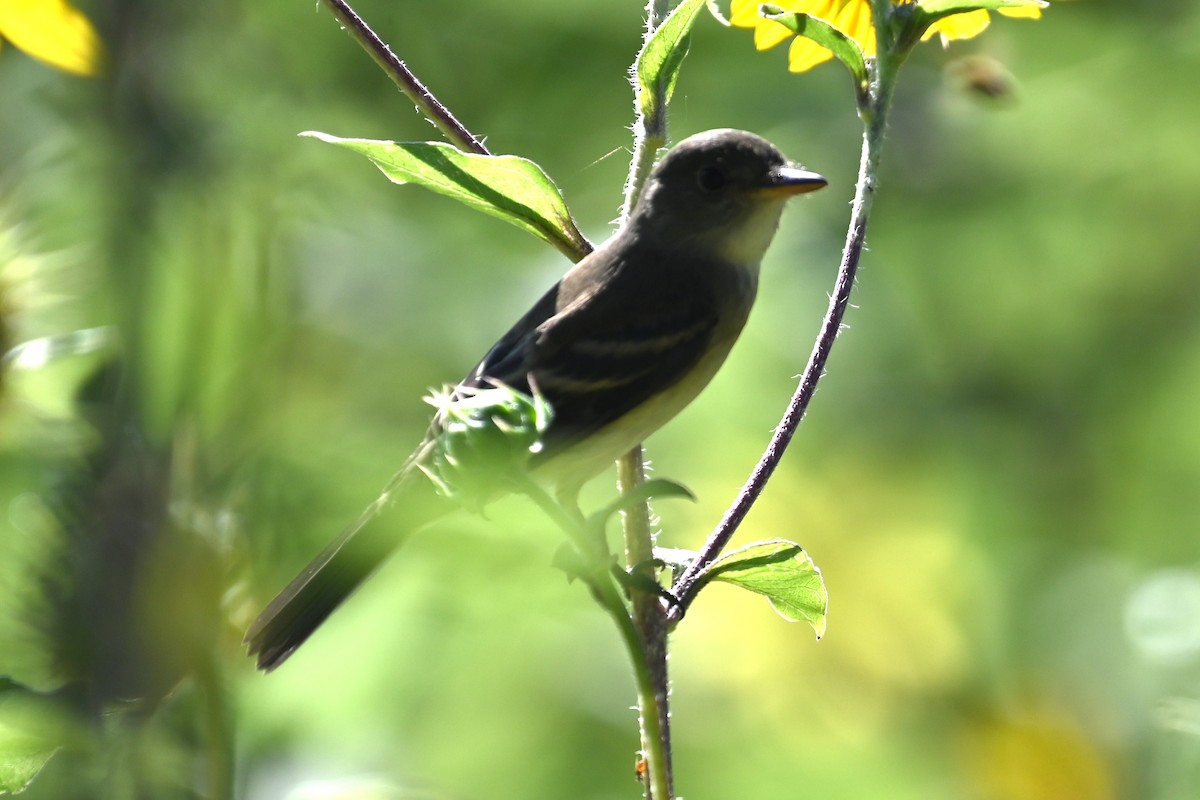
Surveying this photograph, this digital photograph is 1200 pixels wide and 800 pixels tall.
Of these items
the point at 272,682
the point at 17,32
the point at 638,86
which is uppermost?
the point at 17,32

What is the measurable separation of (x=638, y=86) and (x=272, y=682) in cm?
113

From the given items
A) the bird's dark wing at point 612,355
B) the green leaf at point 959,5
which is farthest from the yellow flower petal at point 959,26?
the bird's dark wing at point 612,355

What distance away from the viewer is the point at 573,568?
1121mm

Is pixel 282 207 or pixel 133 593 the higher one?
pixel 282 207

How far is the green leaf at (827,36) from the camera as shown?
4.57 ft

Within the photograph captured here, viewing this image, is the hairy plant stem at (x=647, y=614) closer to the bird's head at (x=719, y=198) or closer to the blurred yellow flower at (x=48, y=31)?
the blurred yellow flower at (x=48, y=31)

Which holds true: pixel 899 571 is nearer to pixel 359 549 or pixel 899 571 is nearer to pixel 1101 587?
pixel 1101 587

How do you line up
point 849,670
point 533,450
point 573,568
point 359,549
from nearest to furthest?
1. point 573,568
2. point 533,450
3. point 359,549
4. point 849,670

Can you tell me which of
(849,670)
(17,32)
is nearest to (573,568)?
(17,32)

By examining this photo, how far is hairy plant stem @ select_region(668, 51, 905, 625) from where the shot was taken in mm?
1376

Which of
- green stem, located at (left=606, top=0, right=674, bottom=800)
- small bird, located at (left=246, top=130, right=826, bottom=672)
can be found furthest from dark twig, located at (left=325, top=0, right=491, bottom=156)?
small bird, located at (left=246, top=130, right=826, bottom=672)

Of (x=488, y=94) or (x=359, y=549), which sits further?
(x=488, y=94)

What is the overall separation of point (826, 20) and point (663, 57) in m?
0.30

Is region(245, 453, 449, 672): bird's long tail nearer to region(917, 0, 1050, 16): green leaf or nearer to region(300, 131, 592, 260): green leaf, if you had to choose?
region(300, 131, 592, 260): green leaf
